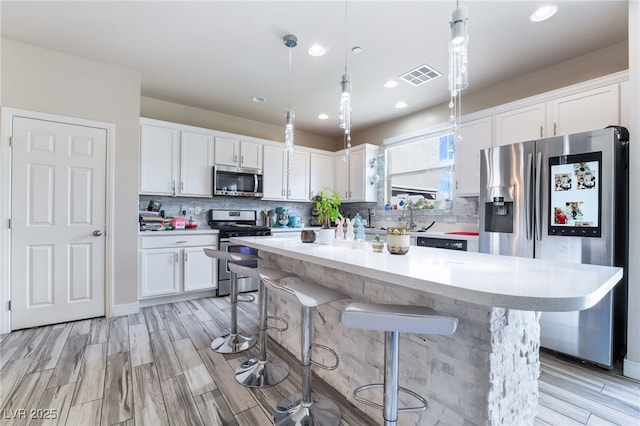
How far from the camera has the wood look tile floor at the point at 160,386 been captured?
5.42 ft

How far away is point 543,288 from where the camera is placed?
3.00 ft

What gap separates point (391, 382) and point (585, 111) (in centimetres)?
299

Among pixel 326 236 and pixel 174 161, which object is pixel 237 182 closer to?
pixel 174 161

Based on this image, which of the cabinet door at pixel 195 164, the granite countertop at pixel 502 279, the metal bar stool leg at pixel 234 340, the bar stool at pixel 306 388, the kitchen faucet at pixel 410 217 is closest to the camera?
the granite countertop at pixel 502 279

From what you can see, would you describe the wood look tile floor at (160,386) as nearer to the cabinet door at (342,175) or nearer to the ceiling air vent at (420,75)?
the ceiling air vent at (420,75)

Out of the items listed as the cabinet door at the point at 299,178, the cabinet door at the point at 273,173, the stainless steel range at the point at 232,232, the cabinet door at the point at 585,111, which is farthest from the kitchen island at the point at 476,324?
the cabinet door at the point at 299,178

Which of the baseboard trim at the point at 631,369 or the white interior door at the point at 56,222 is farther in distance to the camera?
the white interior door at the point at 56,222

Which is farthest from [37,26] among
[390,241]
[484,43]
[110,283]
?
[484,43]

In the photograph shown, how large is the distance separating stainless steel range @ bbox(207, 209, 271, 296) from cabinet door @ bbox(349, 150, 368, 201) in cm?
165

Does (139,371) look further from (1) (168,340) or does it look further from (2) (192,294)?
(2) (192,294)

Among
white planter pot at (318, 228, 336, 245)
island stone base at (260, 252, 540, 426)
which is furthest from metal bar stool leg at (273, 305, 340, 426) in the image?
white planter pot at (318, 228, 336, 245)

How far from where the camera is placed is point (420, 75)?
332 cm

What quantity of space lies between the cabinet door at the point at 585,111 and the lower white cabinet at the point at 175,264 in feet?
13.4

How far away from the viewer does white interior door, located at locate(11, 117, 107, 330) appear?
281cm
